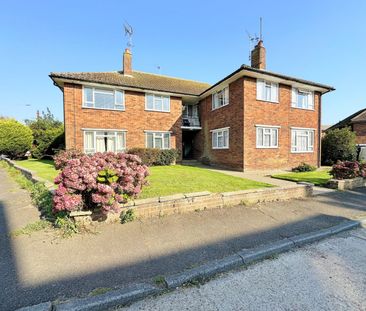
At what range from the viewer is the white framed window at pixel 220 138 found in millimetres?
14758

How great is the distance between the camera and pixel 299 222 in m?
4.98

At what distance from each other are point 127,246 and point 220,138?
12.9 meters

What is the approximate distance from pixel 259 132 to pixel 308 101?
559 cm

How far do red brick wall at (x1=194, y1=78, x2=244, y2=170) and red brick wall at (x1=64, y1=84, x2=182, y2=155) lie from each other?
232 centimetres

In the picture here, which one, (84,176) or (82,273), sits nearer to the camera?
(82,273)

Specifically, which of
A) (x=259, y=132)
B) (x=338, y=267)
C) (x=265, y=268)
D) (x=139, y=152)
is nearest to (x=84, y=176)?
(x=265, y=268)

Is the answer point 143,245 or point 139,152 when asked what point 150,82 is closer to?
point 139,152

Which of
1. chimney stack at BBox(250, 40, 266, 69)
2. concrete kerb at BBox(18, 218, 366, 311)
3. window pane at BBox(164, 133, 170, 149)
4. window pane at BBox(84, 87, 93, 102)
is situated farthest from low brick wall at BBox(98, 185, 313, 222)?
window pane at BBox(84, 87, 93, 102)

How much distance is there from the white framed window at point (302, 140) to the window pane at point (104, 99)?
13.3 m

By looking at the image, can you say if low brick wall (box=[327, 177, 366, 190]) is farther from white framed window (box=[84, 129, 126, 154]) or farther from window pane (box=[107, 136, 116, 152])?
window pane (box=[107, 136, 116, 152])

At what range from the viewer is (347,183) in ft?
28.9

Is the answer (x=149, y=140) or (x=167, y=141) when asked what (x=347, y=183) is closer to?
(x=167, y=141)

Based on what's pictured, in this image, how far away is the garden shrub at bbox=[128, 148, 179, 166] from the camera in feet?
46.8

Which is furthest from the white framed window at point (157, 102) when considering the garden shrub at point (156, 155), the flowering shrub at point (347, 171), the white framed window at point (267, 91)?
the flowering shrub at point (347, 171)
